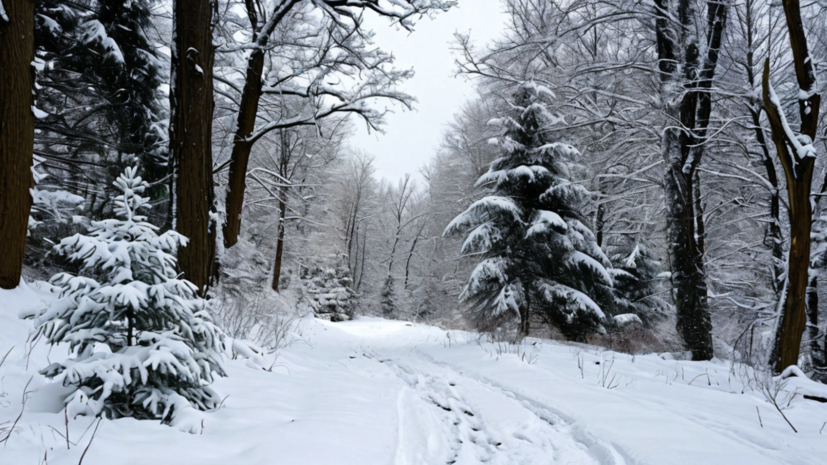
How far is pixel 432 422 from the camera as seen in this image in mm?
3291

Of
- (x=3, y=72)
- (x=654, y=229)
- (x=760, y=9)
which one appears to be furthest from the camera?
(x=654, y=229)

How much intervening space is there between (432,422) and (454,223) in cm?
726

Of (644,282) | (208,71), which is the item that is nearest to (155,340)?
(208,71)

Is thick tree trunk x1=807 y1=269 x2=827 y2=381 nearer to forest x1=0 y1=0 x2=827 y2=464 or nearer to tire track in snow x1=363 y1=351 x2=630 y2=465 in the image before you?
forest x1=0 y1=0 x2=827 y2=464

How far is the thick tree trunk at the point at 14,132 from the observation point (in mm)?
4090

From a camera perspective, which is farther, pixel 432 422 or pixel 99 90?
pixel 99 90

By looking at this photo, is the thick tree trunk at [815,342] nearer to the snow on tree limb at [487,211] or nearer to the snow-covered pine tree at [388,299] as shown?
the snow on tree limb at [487,211]

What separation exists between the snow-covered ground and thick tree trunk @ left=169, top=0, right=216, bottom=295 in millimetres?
1400

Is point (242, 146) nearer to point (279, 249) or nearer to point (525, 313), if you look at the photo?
point (525, 313)

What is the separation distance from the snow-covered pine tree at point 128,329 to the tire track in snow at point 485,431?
55.8 inches

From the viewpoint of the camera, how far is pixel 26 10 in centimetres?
427

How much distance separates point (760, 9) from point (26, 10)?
1020 cm

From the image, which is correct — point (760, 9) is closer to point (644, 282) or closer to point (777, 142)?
point (777, 142)

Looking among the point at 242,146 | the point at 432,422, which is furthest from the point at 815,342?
the point at 242,146
